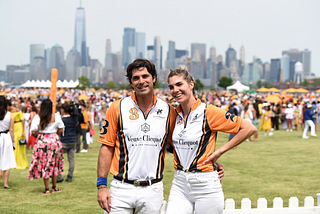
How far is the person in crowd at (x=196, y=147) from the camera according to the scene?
3660mm

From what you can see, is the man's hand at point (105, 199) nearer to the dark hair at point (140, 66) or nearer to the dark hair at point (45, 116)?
the dark hair at point (140, 66)

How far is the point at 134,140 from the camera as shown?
11.3ft

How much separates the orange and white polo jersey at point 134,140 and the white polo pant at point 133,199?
86 mm

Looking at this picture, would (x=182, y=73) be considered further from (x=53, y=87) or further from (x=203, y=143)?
(x=53, y=87)

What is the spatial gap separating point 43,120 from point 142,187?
5.22 metres

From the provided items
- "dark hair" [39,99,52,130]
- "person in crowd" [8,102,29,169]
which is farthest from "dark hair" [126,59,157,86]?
"person in crowd" [8,102,29,169]

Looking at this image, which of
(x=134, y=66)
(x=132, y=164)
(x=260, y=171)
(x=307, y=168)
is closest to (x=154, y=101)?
(x=134, y=66)

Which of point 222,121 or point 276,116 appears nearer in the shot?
point 222,121

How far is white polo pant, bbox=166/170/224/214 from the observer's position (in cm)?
364

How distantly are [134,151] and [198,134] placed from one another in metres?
0.65

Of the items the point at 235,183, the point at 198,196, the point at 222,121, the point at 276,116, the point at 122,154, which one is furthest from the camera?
the point at 276,116

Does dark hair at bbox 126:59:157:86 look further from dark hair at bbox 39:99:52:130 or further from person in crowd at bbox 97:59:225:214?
dark hair at bbox 39:99:52:130

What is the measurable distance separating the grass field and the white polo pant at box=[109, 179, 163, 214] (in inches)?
148

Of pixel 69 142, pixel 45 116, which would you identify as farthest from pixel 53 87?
pixel 45 116
